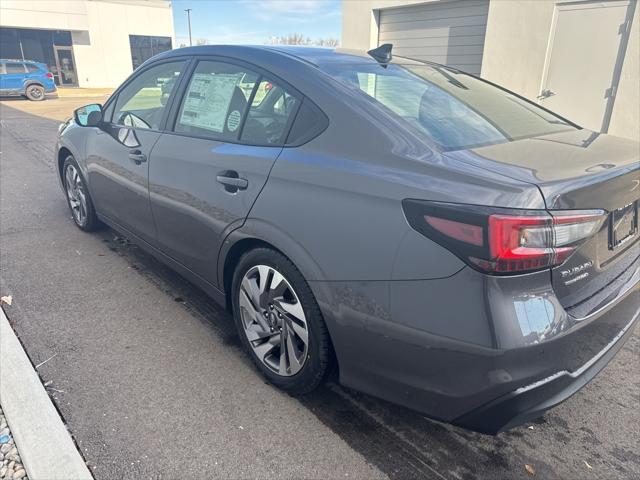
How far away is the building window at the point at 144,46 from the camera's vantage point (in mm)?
32312

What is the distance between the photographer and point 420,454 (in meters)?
2.19

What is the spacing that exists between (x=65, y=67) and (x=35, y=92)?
919cm

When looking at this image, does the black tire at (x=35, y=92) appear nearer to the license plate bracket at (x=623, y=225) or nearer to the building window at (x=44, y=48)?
the building window at (x=44, y=48)

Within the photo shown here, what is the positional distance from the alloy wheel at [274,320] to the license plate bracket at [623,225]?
1362 mm

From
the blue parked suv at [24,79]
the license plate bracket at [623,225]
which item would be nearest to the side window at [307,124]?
the license plate bracket at [623,225]

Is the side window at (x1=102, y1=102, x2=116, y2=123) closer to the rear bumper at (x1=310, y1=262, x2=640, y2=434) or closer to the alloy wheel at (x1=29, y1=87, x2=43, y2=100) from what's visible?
the rear bumper at (x1=310, y1=262, x2=640, y2=434)

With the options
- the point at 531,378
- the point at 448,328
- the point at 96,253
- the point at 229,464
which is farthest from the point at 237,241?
the point at 96,253

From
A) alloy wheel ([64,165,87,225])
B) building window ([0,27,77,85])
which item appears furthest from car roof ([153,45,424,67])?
building window ([0,27,77,85])

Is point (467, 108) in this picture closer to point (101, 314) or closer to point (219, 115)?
point (219, 115)

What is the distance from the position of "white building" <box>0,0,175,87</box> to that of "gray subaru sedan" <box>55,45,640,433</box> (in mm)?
30520

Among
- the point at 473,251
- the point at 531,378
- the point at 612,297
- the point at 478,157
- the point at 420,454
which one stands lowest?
the point at 420,454

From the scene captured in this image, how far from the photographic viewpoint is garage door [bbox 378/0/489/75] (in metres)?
8.98

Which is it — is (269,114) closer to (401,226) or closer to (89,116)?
(401,226)

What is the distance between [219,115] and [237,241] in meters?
0.79
